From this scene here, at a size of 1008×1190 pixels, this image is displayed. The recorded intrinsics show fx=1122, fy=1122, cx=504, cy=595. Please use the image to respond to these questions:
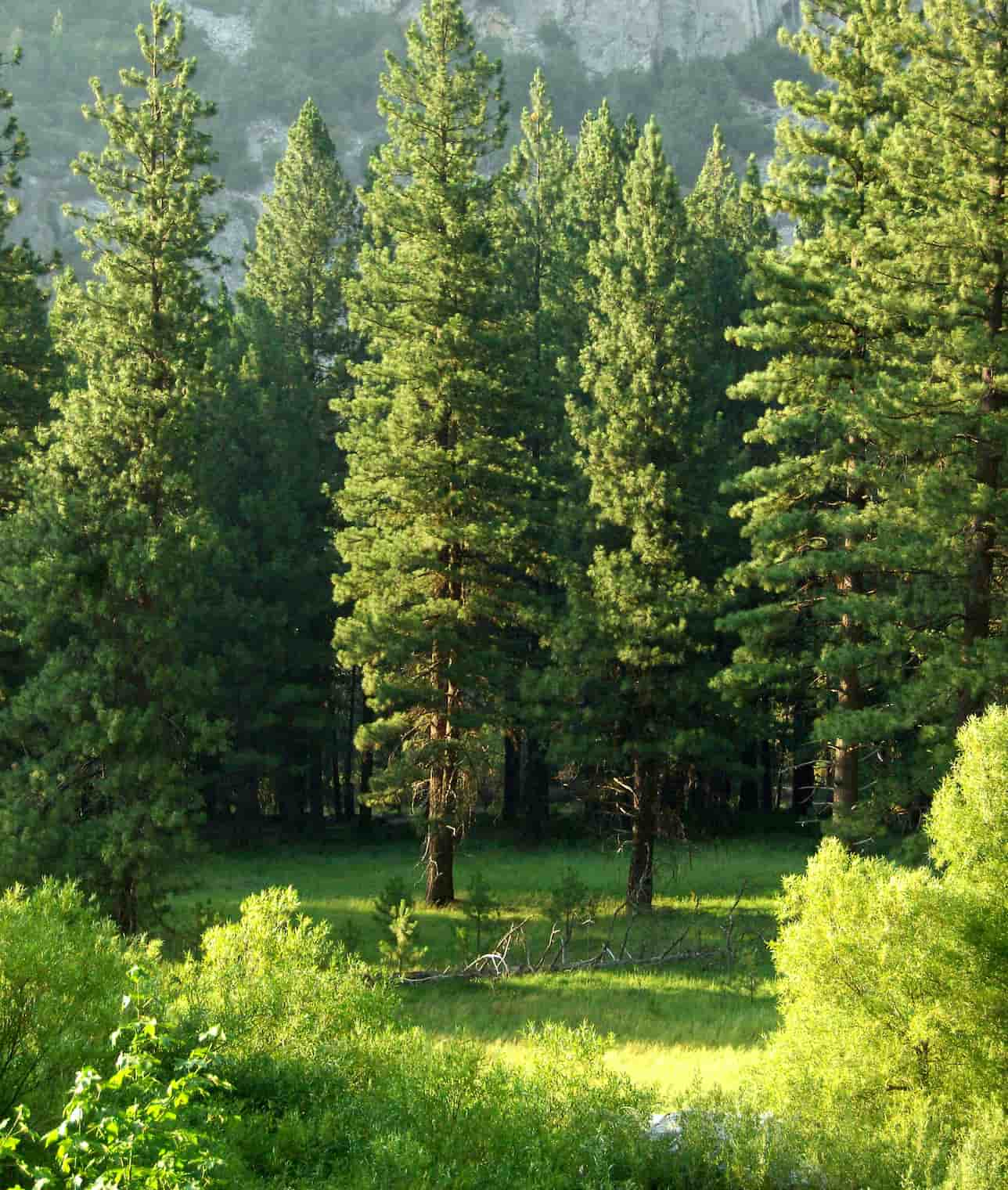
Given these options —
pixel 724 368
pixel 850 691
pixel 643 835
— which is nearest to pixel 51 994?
pixel 850 691

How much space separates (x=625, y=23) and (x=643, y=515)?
453ft

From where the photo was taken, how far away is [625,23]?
143125 mm

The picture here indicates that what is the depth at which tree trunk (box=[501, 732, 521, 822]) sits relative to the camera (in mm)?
41156

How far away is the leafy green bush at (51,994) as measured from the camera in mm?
8539

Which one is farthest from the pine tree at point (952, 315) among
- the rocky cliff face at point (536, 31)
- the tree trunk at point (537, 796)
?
the rocky cliff face at point (536, 31)

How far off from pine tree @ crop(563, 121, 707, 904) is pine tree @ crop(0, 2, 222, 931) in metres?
8.98

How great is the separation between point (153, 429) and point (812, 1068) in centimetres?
1649

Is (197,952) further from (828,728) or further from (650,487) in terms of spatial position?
(650,487)

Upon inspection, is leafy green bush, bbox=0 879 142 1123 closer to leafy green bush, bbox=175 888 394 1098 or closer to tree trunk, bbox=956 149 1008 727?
leafy green bush, bbox=175 888 394 1098

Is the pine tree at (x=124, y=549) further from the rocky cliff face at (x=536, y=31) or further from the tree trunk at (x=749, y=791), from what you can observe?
the rocky cliff face at (x=536, y=31)

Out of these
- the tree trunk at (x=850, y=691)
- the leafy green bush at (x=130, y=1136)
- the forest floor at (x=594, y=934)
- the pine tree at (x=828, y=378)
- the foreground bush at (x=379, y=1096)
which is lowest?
the forest floor at (x=594, y=934)

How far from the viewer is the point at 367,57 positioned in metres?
139

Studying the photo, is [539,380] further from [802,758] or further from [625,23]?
[625,23]

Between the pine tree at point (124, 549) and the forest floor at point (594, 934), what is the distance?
6.42 ft
